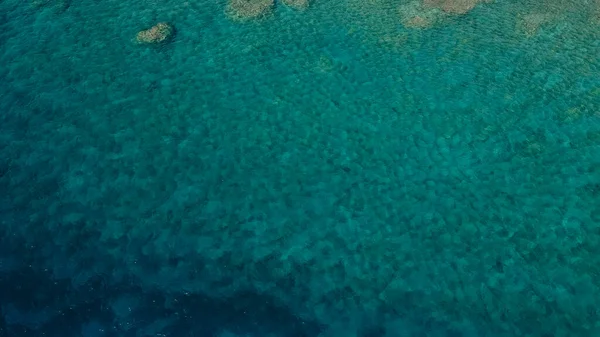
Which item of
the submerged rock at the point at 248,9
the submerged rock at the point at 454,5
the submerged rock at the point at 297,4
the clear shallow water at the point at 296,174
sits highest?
the submerged rock at the point at 248,9

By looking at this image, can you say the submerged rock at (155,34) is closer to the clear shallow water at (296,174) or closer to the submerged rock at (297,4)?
the clear shallow water at (296,174)

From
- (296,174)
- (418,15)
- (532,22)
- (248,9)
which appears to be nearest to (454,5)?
(418,15)

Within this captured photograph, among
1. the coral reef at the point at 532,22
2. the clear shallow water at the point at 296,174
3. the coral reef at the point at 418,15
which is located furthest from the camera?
the coral reef at the point at 418,15

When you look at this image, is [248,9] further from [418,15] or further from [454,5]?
[454,5]

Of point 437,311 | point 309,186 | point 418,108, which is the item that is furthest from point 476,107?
point 437,311

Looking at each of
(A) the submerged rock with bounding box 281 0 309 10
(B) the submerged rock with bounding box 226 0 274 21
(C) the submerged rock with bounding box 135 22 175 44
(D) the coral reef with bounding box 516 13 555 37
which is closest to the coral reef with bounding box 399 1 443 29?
(D) the coral reef with bounding box 516 13 555 37

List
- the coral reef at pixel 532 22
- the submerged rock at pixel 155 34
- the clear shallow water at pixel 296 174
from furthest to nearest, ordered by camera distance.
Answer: the coral reef at pixel 532 22 < the submerged rock at pixel 155 34 < the clear shallow water at pixel 296 174

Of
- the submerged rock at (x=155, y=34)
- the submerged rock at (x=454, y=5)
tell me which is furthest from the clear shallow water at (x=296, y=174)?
the submerged rock at (x=454, y=5)
